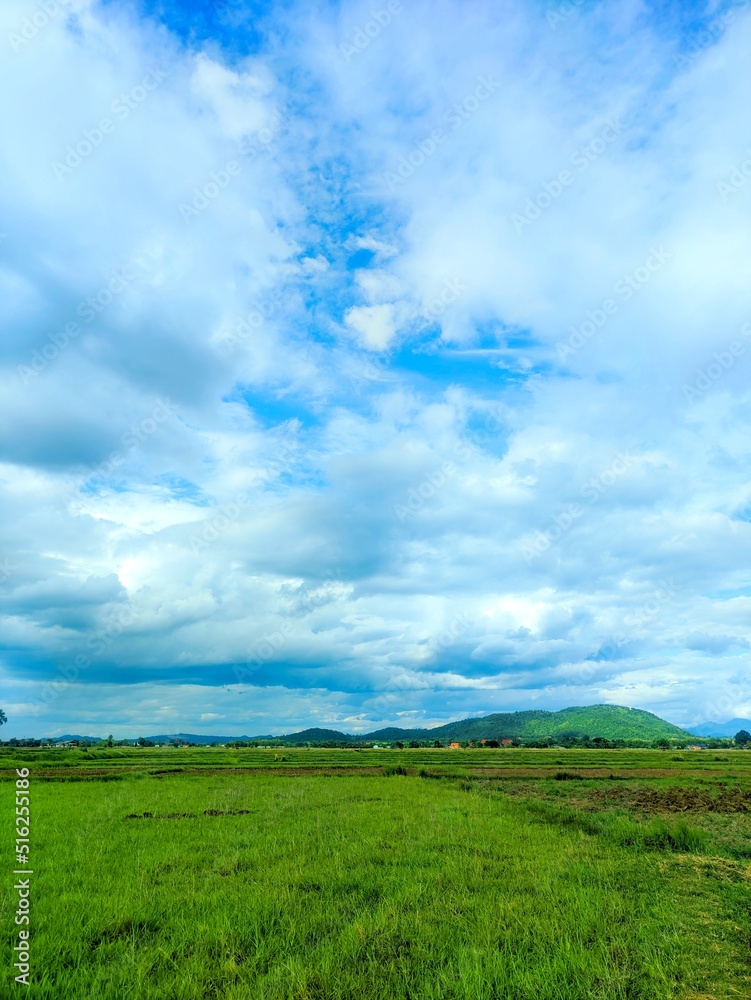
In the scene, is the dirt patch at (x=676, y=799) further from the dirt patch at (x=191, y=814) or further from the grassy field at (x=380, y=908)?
the dirt patch at (x=191, y=814)

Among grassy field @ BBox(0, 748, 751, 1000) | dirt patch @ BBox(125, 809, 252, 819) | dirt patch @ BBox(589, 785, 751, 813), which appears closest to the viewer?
grassy field @ BBox(0, 748, 751, 1000)

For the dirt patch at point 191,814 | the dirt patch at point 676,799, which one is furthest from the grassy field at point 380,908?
the dirt patch at point 676,799

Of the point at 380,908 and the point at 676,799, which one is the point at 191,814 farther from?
the point at 676,799

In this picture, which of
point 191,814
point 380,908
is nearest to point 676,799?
point 191,814

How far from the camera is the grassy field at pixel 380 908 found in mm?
6141

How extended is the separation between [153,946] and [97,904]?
2096 mm

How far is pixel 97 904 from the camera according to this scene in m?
8.38

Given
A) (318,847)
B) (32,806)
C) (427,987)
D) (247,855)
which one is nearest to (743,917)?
(427,987)

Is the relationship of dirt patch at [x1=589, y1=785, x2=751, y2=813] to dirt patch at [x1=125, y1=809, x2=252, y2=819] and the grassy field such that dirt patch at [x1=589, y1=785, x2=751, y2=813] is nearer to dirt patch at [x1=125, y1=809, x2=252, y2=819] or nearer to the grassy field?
the grassy field

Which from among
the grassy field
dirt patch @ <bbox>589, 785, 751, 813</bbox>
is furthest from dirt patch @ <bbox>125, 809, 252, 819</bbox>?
dirt patch @ <bbox>589, 785, 751, 813</bbox>

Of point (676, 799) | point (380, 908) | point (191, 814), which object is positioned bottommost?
point (676, 799)

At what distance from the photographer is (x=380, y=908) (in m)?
8.25

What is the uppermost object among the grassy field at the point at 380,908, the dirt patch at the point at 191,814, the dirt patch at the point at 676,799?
the grassy field at the point at 380,908

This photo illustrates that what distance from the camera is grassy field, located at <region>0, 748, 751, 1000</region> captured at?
614 centimetres
